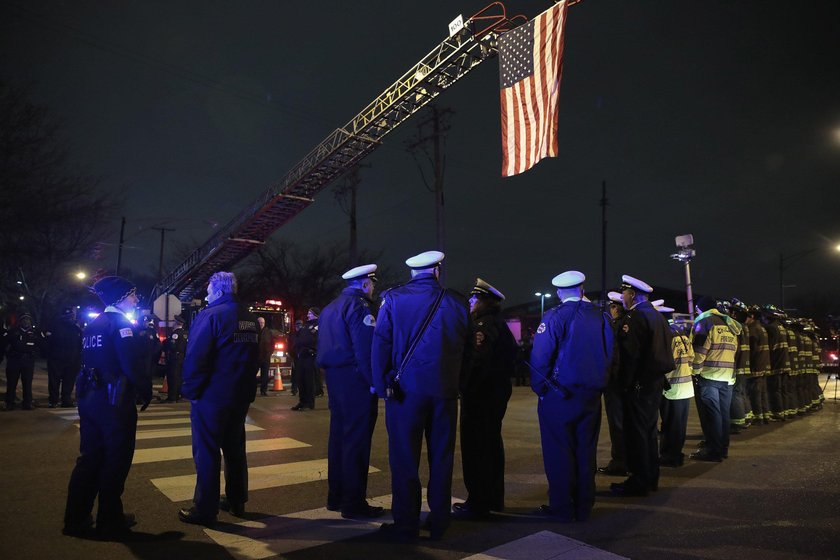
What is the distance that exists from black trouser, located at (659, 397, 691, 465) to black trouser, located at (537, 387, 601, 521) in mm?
2881

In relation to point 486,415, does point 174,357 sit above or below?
above

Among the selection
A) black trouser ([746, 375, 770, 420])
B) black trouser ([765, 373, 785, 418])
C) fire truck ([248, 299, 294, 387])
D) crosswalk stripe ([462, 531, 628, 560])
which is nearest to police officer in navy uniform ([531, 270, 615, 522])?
crosswalk stripe ([462, 531, 628, 560])

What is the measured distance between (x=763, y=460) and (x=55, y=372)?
1299 cm

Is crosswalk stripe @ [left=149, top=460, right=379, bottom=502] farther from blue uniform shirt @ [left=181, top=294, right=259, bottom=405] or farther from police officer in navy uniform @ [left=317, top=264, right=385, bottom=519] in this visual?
blue uniform shirt @ [left=181, top=294, right=259, bottom=405]

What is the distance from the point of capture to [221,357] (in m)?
4.71

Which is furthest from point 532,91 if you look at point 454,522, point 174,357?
point 174,357

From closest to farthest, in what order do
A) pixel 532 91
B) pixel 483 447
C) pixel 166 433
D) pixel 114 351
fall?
pixel 114 351
pixel 483 447
pixel 166 433
pixel 532 91

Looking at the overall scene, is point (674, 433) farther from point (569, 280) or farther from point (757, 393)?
point (757, 393)

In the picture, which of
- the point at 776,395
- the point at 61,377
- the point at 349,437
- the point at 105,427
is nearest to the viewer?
the point at 105,427

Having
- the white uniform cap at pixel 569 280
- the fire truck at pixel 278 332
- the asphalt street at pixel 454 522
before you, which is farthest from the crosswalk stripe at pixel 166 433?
the fire truck at pixel 278 332

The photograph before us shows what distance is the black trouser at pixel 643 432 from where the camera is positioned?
5.76 meters

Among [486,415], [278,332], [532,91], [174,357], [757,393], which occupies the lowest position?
[757,393]

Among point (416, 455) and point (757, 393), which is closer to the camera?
point (416, 455)

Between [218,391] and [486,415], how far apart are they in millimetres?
2255
